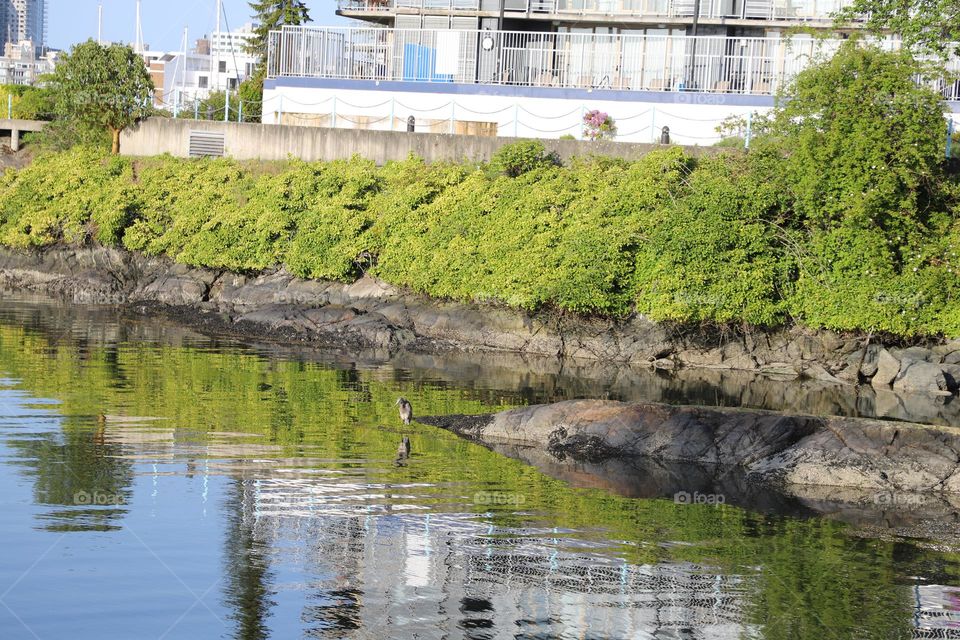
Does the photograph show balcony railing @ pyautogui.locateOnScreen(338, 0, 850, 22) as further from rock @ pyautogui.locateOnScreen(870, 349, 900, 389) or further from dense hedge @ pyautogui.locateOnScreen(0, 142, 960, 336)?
rock @ pyautogui.locateOnScreen(870, 349, 900, 389)

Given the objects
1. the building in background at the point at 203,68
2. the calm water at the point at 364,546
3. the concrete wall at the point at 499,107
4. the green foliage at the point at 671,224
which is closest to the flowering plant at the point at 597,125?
the concrete wall at the point at 499,107

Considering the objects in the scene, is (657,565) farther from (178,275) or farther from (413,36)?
(413,36)

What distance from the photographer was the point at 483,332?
30.1 m

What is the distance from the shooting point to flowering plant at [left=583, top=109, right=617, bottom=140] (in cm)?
3647

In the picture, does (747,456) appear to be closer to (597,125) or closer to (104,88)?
(597,125)

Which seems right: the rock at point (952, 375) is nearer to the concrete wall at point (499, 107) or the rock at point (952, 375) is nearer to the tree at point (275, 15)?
the concrete wall at point (499, 107)

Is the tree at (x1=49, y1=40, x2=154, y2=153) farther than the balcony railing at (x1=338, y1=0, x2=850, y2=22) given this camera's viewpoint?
Yes

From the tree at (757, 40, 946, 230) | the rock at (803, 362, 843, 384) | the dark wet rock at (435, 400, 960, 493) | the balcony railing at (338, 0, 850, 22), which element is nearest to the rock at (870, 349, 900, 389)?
the rock at (803, 362, 843, 384)

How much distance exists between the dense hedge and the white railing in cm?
520

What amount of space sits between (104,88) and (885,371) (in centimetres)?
2655

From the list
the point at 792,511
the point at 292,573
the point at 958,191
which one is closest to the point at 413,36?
the point at 958,191

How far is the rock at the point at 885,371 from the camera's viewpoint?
1045 inches

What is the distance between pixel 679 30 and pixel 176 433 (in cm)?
2851

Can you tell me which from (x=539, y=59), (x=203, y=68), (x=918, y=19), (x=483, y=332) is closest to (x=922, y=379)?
(x=918, y=19)
